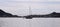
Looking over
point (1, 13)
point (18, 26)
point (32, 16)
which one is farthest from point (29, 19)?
point (1, 13)

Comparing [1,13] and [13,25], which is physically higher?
[1,13]

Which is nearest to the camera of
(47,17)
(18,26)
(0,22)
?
(0,22)

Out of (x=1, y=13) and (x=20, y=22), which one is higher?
(x=1, y=13)

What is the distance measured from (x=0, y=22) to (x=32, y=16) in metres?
2.21

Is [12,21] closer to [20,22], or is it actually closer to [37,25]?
[20,22]

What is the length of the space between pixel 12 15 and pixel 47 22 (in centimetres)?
219

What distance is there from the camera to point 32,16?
10.2 metres

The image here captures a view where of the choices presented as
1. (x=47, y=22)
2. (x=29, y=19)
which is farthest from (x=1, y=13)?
(x=47, y=22)

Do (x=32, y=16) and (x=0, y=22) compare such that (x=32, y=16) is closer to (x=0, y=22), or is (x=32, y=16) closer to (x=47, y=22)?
(x=47, y=22)

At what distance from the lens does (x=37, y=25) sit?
10008 mm

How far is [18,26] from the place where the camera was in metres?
9.70

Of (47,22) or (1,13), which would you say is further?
(47,22)

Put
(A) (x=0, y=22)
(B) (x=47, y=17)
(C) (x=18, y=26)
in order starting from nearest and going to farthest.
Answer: (A) (x=0, y=22) → (C) (x=18, y=26) → (B) (x=47, y=17)

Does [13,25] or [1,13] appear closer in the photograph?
[1,13]
